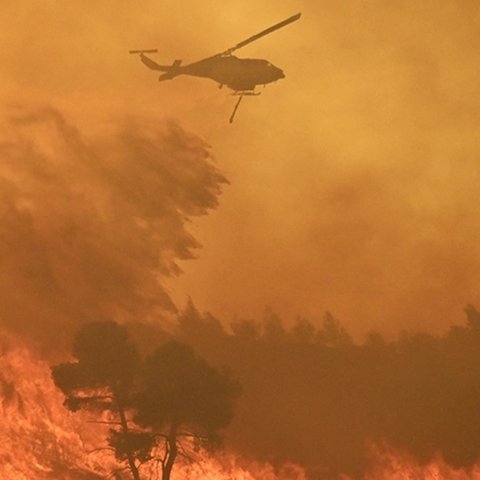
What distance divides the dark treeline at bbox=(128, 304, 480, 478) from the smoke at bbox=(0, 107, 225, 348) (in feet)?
5.36

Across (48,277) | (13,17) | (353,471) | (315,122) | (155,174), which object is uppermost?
(13,17)

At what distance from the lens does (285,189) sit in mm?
22297

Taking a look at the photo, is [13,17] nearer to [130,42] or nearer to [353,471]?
[130,42]

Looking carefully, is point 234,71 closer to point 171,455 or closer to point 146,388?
point 146,388

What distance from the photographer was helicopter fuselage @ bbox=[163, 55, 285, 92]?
20.0m

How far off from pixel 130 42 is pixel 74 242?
217 inches

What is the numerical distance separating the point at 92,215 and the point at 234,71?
5.38 metres

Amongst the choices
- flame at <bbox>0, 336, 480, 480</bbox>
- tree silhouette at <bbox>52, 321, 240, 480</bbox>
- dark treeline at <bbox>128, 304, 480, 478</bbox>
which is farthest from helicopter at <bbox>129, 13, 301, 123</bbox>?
flame at <bbox>0, 336, 480, 480</bbox>

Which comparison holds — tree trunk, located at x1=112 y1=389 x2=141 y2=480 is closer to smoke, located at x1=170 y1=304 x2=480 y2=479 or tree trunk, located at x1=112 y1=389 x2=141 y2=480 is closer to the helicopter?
smoke, located at x1=170 y1=304 x2=480 y2=479

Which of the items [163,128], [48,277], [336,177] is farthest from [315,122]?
[48,277]

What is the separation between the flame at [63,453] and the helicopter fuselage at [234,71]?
26.0 feet

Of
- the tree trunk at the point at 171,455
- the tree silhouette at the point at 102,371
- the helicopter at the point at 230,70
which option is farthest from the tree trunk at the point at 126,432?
the helicopter at the point at 230,70

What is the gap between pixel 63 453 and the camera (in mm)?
18156

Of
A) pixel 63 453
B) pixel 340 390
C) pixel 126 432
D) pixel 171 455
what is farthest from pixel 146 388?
pixel 340 390
